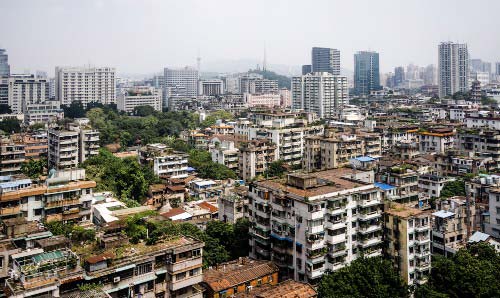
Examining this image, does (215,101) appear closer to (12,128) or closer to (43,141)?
(12,128)

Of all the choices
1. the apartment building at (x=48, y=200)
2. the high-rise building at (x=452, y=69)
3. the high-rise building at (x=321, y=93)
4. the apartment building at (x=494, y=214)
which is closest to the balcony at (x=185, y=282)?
the apartment building at (x=48, y=200)

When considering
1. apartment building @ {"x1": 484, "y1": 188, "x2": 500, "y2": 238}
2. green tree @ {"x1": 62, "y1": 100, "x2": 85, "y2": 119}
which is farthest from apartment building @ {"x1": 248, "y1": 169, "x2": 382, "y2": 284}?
green tree @ {"x1": 62, "y1": 100, "x2": 85, "y2": 119}

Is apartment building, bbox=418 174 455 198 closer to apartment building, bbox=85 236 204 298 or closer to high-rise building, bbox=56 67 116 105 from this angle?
apartment building, bbox=85 236 204 298

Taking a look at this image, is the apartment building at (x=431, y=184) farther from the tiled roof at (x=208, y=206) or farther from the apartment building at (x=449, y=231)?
the tiled roof at (x=208, y=206)

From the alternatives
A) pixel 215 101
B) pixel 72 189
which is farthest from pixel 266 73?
pixel 72 189

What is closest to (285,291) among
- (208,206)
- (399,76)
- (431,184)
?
(208,206)

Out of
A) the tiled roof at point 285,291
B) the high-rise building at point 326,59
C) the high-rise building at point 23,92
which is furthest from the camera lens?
the high-rise building at point 326,59

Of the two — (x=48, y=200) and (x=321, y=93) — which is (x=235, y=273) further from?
(x=321, y=93)
